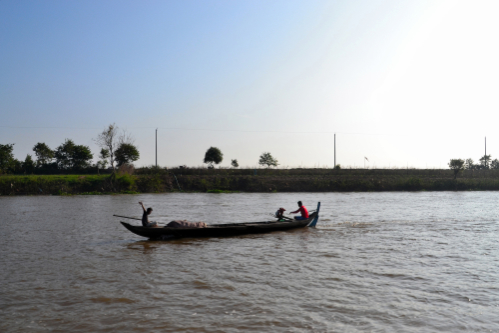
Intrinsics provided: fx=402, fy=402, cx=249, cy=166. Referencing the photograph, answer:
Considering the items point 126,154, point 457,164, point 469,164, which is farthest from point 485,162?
point 126,154

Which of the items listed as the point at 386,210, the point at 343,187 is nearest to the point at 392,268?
the point at 386,210

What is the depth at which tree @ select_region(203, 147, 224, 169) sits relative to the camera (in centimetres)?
5919

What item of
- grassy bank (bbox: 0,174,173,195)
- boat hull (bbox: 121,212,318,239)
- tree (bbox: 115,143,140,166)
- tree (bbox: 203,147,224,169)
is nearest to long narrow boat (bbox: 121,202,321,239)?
boat hull (bbox: 121,212,318,239)

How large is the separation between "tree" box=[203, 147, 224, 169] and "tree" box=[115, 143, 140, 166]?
32.6ft

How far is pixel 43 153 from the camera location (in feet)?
204

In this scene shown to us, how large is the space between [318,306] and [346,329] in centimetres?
109

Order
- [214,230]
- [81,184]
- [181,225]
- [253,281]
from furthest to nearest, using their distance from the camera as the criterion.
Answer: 1. [81,184]
2. [214,230]
3. [181,225]
4. [253,281]

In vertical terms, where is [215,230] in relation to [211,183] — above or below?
below

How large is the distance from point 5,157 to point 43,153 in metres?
10.2

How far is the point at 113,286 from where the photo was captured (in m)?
8.59

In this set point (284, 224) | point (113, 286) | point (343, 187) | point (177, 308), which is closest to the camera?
point (177, 308)

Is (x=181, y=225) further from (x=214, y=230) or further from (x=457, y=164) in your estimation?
(x=457, y=164)

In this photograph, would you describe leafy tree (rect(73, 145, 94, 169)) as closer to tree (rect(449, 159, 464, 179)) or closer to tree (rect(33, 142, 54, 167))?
tree (rect(33, 142, 54, 167))

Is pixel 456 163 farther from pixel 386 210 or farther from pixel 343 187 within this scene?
pixel 386 210
